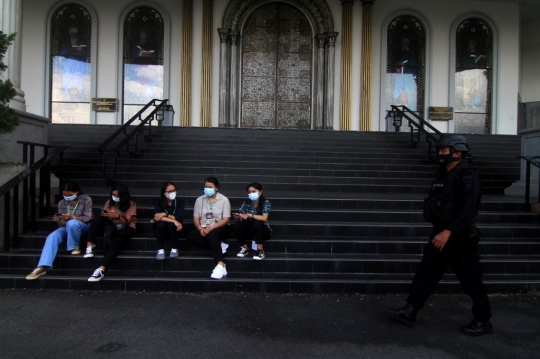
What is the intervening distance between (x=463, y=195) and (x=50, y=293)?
4.70 metres

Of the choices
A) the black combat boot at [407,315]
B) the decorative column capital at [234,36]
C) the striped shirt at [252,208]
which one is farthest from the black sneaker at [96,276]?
the decorative column capital at [234,36]

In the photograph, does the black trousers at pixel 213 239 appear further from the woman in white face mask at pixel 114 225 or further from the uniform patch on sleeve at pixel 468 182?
the uniform patch on sleeve at pixel 468 182

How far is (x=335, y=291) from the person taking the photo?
4879 millimetres

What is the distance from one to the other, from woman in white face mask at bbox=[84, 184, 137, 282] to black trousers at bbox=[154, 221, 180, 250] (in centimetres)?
43

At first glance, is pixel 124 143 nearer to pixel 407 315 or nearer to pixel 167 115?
pixel 167 115

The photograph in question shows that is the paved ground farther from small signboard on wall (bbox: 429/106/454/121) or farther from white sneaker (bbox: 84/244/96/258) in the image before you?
small signboard on wall (bbox: 429/106/454/121)

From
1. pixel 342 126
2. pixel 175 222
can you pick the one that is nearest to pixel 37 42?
pixel 342 126

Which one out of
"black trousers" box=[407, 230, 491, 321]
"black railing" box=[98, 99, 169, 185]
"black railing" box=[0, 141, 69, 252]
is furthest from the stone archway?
"black trousers" box=[407, 230, 491, 321]

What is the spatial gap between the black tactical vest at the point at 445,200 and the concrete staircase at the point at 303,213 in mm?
1501

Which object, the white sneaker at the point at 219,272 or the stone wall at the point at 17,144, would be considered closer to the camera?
the white sneaker at the point at 219,272

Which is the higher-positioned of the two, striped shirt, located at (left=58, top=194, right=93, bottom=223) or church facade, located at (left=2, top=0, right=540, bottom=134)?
church facade, located at (left=2, top=0, right=540, bottom=134)

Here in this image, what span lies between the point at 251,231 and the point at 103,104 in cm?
1139

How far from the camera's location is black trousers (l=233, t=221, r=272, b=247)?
5.47 metres

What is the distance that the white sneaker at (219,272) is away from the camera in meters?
4.97
